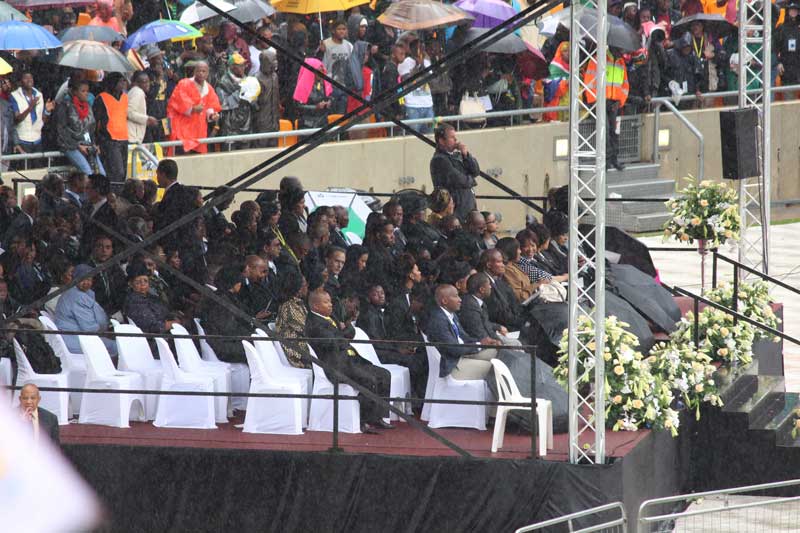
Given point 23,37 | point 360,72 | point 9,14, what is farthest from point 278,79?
point 23,37

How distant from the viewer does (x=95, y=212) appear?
16.7 metres

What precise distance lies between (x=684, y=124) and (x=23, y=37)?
12.6 metres

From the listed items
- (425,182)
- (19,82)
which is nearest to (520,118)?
(425,182)

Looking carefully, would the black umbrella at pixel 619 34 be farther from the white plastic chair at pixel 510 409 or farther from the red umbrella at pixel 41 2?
the white plastic chair at pixel 510 409

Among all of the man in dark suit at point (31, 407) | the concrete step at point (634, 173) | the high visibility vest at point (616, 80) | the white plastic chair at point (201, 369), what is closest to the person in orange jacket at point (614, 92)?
the high visibility vest at point (616, 80)

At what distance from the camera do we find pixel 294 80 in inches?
916

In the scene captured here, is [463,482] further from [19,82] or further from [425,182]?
[425,182]

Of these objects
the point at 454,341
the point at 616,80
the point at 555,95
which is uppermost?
the point at 616,80

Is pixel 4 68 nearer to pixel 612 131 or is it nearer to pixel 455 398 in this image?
pixel 455 398

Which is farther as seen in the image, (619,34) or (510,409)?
(619,34)

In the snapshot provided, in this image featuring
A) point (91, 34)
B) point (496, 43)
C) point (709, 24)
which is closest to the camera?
point (91, 34)

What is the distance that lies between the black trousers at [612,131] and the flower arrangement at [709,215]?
8441mm

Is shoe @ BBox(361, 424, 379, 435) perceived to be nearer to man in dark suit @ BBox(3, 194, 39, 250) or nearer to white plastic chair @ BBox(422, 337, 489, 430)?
white plastic chair @ BBox(422, 337, 489, 430)

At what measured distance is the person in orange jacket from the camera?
24922mm
